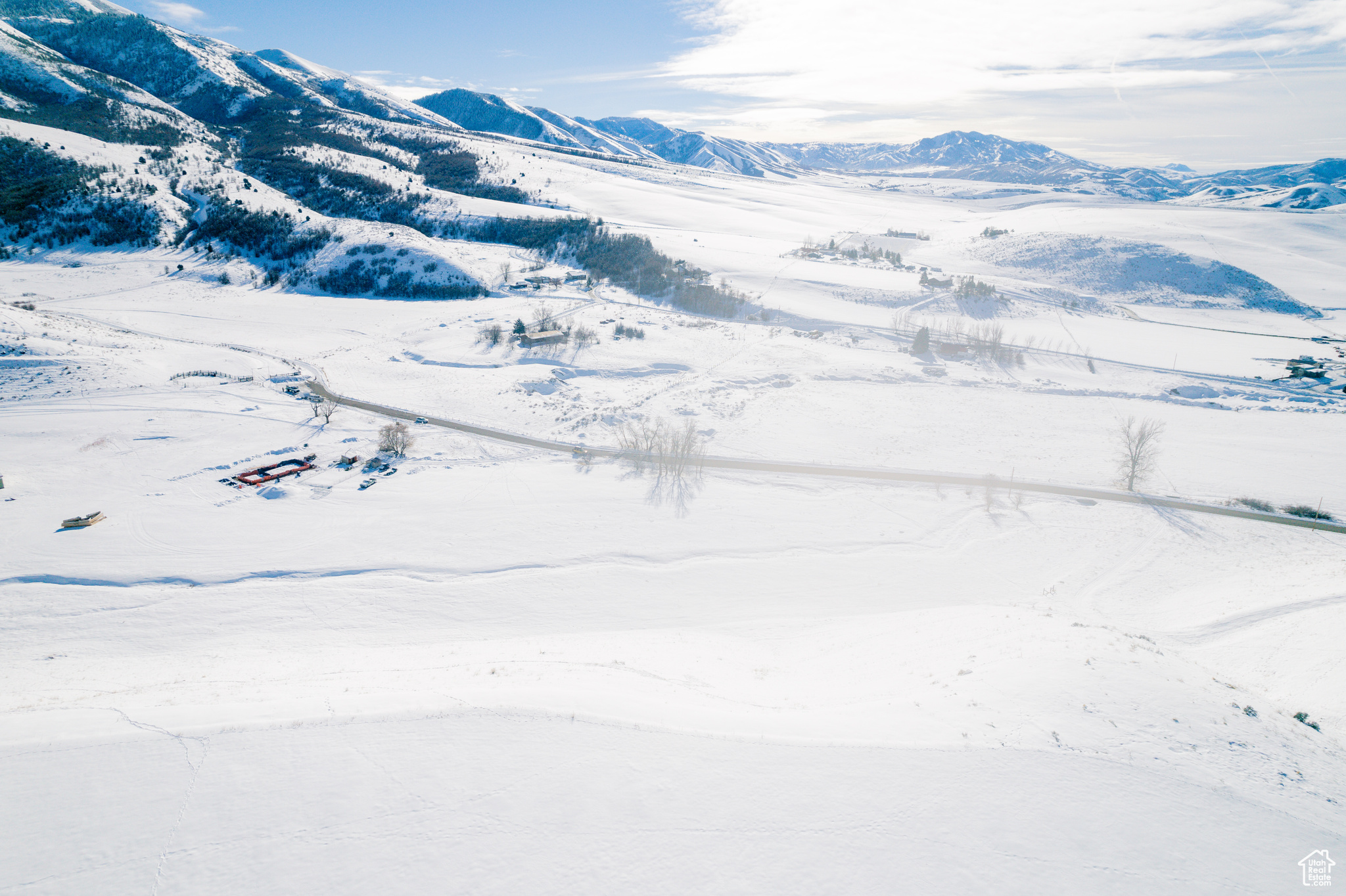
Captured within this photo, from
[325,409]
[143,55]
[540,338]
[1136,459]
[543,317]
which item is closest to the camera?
[1136,459]

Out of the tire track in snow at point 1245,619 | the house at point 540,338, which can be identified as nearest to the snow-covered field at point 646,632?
the tire track in snow at point 1245,619

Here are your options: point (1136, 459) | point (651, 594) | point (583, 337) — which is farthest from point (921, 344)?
point (651, 594)

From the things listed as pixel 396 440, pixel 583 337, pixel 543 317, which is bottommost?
pixel 396 440

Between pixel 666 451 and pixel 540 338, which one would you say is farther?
pixel 540 338

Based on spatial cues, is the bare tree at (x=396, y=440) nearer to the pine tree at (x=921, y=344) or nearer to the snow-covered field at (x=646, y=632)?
the snow-covered field at (x=646, y=632)

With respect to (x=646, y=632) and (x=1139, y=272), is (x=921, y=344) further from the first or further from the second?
(x=1139, y=272)

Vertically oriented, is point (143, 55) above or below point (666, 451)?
above
